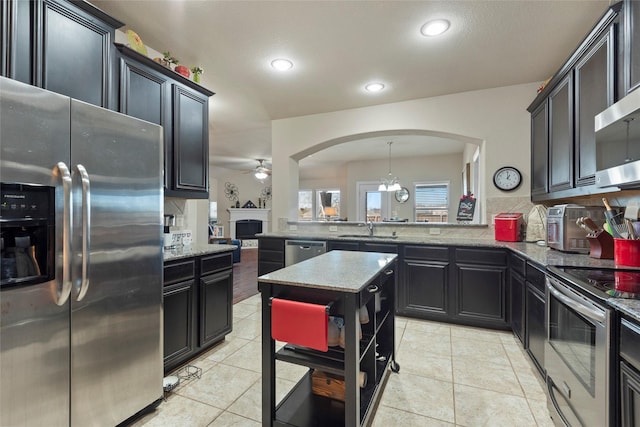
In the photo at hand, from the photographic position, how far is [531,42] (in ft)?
8.10

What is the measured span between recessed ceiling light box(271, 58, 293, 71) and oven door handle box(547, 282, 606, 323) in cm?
276

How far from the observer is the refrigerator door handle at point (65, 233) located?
50.3 inches

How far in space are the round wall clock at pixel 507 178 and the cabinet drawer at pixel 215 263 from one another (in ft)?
10.1

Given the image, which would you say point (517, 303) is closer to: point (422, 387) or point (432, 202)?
point (422, 387)

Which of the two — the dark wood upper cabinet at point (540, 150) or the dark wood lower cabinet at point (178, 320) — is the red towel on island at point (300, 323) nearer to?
the dark wood lower cabinet at point (178, 320)

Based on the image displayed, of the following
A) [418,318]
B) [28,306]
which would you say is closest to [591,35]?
[418,318]

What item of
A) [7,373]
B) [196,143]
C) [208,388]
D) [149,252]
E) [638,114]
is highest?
[196,143]

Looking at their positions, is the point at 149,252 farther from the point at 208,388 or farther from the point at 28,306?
the point at 208,388

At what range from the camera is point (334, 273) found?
1584mm

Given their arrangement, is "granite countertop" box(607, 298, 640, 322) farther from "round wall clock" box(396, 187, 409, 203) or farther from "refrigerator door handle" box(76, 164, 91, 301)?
"round wall clock" box(396, 187, 409, 203)

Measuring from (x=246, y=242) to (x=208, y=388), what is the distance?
8538mm

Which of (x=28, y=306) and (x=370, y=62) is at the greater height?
(x=370, y=62)

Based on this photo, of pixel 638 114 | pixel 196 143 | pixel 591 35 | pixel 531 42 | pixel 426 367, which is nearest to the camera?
pixel 638 114

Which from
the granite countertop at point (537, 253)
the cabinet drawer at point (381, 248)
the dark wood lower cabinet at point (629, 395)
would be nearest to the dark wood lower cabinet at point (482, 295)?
the granite countertop at point (537, 253)
